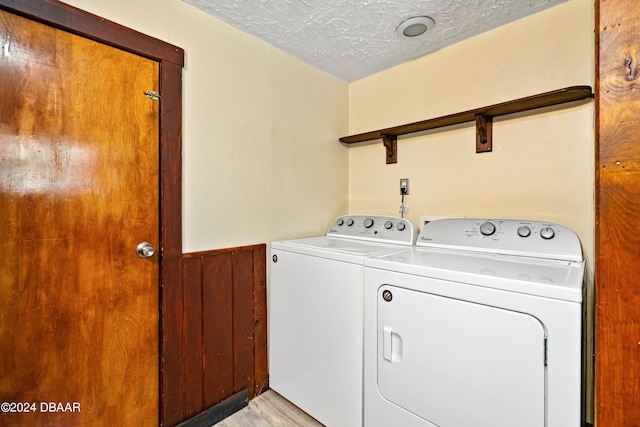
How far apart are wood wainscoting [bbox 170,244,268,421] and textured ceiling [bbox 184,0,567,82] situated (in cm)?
124

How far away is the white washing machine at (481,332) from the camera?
33.6 inches

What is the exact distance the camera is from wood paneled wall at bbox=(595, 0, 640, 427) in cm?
61

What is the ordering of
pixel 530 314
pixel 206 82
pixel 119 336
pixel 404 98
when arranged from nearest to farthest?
pixel 530 314 → pixel 119 336 → pixel 206 82 → pixel 404 98

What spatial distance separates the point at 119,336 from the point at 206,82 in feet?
4.14

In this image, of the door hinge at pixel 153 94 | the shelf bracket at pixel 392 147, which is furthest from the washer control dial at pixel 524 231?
the door hinge at pixel 153 94

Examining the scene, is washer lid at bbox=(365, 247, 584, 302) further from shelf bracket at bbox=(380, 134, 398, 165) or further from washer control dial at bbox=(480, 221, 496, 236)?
shelf bracket at bbox=(380, 134, 398, 165)

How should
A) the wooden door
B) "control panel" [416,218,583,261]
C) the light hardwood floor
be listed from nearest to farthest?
1. the wooden door
2. "control panel" [416,218,583,261]
3. the light hardwood floor

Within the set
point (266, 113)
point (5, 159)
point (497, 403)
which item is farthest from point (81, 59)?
point (497, 403)

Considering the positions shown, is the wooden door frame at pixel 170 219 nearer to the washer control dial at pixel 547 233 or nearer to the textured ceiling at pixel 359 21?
the textured ceiling at pixel 359 21

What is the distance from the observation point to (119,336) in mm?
1244

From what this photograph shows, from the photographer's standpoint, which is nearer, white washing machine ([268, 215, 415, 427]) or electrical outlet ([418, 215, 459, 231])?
white washing machine ([268, 215, 415, 427])

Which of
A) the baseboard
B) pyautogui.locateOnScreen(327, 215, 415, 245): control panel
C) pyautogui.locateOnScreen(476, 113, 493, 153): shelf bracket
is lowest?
the baseboard

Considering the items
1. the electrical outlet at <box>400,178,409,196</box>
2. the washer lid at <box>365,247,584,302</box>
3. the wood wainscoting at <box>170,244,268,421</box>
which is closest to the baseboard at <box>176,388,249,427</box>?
the wood wainscoting at <box>170,244,268,421</box>

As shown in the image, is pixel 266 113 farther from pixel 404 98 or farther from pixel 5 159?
pixel 5 159
